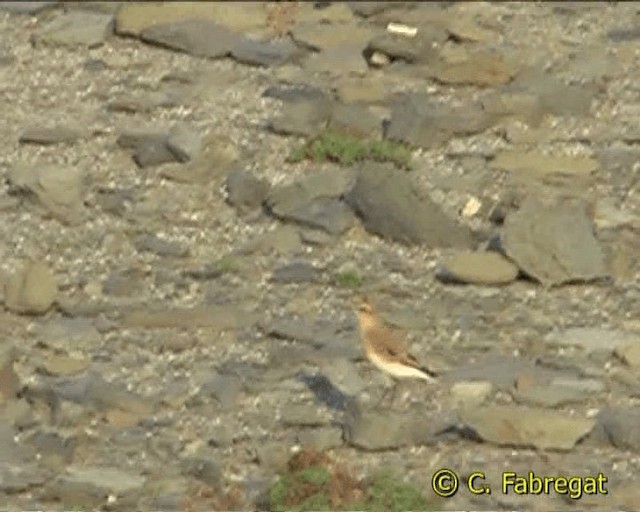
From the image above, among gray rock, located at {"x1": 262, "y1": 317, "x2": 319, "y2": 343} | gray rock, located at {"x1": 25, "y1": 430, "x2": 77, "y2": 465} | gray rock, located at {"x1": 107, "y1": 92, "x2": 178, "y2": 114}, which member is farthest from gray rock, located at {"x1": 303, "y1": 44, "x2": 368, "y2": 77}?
gray rock, located at {"x1": 25, "y1": 430, "x2": 77, "y2": 465}

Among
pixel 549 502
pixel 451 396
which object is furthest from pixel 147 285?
pixel 549 502

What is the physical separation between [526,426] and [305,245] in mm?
2562

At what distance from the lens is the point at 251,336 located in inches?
466

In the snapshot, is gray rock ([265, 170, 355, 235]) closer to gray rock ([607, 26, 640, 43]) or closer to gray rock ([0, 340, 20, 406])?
gray rock ([0, 340, 20, 406])

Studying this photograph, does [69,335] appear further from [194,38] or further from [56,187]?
[194,38]

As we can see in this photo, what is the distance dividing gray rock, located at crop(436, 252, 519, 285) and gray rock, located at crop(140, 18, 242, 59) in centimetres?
343

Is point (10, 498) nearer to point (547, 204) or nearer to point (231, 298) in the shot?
point (231, 298)

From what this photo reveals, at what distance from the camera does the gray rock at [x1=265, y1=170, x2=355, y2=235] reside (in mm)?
12961

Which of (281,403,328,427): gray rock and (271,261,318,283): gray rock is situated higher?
(281,403,328,427): gray rock

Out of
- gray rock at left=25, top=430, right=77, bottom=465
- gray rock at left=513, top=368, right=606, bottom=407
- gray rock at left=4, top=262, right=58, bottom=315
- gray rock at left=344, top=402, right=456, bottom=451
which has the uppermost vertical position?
gray rock at left=344, top=402, right=456, bottom=451

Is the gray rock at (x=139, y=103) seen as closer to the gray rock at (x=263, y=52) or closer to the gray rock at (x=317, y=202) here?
the gray rock at (x=263, y=52)

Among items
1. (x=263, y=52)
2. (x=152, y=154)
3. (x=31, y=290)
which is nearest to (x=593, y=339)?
(x=31, y=290)

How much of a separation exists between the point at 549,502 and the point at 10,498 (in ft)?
9.05

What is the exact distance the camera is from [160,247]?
12.8 m
